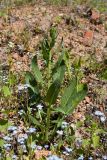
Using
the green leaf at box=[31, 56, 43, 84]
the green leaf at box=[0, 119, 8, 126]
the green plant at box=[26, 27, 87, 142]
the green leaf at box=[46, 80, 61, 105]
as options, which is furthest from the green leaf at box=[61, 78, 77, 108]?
the green leaf at box=[0, 119, 8, 126]

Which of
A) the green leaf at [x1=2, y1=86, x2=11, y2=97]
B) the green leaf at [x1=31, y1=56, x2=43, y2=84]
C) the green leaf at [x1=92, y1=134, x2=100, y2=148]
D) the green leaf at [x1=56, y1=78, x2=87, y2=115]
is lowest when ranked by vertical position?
the green leaf at [x1=92, y1=134, x2=100, y2=148]

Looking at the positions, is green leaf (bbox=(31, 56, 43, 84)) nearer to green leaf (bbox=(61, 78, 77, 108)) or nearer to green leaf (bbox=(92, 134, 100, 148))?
green leaf (bbox=(61, 78, 77, 108))

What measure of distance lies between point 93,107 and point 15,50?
1865 mm

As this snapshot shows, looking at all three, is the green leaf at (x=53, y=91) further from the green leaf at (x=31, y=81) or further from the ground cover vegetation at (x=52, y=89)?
the green leaf at (x=31, y=81)

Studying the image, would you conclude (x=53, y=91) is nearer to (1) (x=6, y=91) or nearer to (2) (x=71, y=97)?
(2) (x=71, y=97)

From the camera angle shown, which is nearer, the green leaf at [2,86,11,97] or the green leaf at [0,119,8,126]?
the green leaf at [0,119,8,126]

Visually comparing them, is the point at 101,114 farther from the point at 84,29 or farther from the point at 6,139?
the point at 84,29

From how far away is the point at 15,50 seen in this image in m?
7.17

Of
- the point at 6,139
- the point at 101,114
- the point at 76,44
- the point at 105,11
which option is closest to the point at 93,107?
the point at 101,114

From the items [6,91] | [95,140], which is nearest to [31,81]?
[6,91]

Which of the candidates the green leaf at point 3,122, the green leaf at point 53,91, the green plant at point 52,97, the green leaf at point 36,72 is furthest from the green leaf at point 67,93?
the green leaf at point 3,122

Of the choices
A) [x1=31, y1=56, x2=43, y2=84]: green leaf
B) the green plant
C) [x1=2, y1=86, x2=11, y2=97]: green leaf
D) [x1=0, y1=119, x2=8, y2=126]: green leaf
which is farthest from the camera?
[x1=2, y1=86, x2=11, y2=97]: green leaf

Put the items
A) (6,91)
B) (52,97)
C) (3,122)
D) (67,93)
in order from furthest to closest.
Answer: (6,91), (67,93), (52,97), (3,122)

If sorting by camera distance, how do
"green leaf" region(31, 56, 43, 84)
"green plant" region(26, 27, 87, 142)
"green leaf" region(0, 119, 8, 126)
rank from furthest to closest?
1. "green leaf" region(31, 56, 43, 84)
2. "green plant" region(26, 27, 87, 142)
3. "green leaf" region(0, 119, 8, 126)
